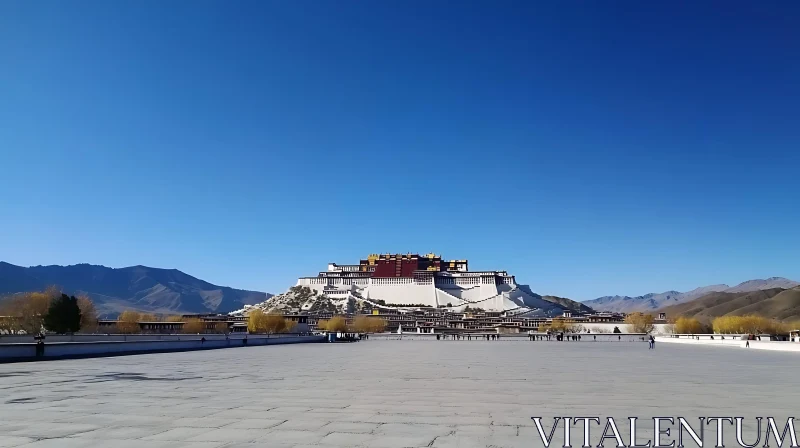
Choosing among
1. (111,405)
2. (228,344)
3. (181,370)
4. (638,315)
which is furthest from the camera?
(638,315)

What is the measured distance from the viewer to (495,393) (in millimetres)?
17016

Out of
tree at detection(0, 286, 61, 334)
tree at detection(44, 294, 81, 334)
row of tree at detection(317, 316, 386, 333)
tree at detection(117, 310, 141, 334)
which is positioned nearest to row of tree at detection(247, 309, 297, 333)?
tree at detection(117, 310, 141, 334)

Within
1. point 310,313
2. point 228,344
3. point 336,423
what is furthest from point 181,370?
point 310,313

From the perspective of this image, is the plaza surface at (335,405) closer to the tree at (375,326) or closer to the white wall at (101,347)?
the white wall at (101,347)

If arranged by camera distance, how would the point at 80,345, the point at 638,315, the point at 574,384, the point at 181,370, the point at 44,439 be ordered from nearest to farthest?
1. the point at 44,439
2. the point at 574,384
3. the point at 181,370
4. the point at 80,345
5. the point at 638,315

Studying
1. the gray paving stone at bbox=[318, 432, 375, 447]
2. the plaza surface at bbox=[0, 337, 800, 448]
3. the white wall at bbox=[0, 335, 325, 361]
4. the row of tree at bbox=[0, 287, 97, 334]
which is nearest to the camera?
the gray paving stone at bbox=[318, 432, 375, 447]

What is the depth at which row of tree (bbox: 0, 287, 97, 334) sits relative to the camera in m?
78.2

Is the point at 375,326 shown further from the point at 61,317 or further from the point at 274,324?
the point at 61,317

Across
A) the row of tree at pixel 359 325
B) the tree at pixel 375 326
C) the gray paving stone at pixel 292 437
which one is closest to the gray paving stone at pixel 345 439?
the gray paving stone at pixel 292 437

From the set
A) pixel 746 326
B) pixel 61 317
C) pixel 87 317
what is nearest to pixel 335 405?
pixel 61 317

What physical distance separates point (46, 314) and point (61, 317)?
9.65ft

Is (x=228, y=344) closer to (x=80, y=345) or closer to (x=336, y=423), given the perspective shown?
(x=80, y=345)

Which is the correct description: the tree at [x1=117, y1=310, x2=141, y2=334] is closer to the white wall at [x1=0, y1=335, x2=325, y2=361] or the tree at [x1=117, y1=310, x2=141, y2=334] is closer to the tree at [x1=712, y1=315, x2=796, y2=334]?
the white wall at [x1=0, y1=335, x2=325, y2=361]

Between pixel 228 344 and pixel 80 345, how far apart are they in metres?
22.0
